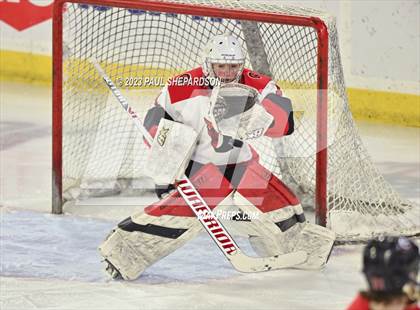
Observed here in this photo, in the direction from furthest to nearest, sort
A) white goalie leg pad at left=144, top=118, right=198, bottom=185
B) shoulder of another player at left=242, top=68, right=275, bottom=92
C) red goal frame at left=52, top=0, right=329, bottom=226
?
red goal frame at left=52, top=0, right=329, bottom=226 < shoulder of another player at left=242, top=68, right=275, bottom=92 < white goalie leg pad at left=144, top=118, right=198, bottom=185

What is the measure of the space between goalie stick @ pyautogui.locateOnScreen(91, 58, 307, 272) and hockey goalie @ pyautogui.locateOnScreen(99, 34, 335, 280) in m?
0.04

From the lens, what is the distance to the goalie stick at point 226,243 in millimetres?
4086

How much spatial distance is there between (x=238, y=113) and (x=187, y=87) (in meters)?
0.19

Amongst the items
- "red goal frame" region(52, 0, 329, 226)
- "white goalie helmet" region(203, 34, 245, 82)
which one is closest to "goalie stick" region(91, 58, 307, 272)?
"white goalie helmet" region(203, 34, 245, 82)

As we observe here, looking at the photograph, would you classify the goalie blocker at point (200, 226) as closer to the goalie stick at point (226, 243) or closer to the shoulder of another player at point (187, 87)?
the goalie stick at point (226, 243)

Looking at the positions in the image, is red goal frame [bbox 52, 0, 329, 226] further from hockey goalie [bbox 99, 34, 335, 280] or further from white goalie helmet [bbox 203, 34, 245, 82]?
white goalie helmet [bbox 203, 34, 245, 82]

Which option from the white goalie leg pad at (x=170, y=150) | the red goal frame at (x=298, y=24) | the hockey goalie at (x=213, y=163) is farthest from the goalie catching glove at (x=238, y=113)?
the red goal frame at (x=298, y=24)

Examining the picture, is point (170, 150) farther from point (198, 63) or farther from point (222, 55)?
point (198, 63)

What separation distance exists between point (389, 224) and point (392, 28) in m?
2.22

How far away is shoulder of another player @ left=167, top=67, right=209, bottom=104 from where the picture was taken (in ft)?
13.6

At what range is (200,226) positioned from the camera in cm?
414

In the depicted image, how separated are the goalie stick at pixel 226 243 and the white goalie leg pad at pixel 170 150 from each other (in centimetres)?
5

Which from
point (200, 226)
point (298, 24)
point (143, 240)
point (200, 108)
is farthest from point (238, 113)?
point (298, 24)

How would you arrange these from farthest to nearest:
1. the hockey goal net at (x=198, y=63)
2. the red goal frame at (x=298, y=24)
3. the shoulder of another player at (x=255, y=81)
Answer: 1. the hockey goal net at (x=198, y=63)
2. the red goal frame at (x=298, y=24)
3. the shoulder of another player at (x=255, y=81)
